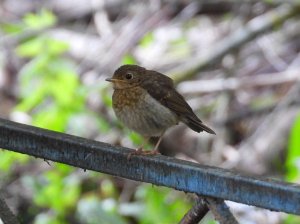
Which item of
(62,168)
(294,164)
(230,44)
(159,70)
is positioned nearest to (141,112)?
(294,164)

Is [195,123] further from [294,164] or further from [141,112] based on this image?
[294,164]

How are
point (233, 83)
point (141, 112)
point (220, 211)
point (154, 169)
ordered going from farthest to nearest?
point (233, 83), point (141, 112), point (154, 169), point (220, 211)

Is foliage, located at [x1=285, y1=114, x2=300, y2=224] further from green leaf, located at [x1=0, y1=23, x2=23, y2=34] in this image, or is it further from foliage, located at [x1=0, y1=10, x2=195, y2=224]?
green leaf, located at [x1=0, y1=23, x2=23, y2=34]

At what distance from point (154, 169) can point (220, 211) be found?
213 millimetres

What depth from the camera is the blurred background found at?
13.3 ft


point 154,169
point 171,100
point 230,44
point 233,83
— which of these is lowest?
point 154,169

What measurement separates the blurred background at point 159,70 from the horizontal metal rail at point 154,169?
1.40m

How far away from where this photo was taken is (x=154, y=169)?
159 cm

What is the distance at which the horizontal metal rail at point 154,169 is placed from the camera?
1.36 metres

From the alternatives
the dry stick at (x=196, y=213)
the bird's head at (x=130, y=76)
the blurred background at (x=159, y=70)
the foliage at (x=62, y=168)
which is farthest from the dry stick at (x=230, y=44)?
the dry stick at (x=196, y=213)

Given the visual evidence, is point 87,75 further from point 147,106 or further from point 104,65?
point 147,106

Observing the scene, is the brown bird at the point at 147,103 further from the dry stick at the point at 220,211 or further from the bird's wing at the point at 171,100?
the dry stick at the point at 220,211

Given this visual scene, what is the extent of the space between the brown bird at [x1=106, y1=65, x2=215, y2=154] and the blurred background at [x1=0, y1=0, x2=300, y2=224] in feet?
1.66

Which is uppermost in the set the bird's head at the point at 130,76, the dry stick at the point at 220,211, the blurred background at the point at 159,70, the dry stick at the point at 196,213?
the blurred background at the point at 159,70
